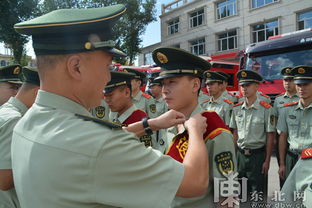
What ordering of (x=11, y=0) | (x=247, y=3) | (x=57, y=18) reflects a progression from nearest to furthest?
(x=57, y=18) < (x=11, y=0) < (x=247, y=3)

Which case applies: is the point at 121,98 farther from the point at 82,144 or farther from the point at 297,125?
the point at 297,125

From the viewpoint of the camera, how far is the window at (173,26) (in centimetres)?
2775

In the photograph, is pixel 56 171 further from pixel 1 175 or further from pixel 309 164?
pixel 309 164

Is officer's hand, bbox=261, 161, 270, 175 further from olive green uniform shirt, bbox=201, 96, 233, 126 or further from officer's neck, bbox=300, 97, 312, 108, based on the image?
olive green uniform shirt, bbox=201, 96, 233, 126

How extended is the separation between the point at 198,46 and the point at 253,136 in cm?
2216

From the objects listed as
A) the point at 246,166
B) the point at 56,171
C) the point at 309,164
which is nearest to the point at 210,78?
the point at 246,166

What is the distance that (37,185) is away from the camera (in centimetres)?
93

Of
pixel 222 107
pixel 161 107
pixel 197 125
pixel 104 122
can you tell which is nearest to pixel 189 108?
pixel 197 125

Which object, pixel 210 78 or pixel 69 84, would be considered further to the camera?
pixel 210 78

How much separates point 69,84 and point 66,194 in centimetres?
44

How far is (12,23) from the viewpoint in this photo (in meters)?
17.1

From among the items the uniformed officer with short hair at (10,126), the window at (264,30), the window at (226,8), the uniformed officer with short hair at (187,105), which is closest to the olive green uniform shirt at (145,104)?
the uniformed officer with short hair at (10,126)

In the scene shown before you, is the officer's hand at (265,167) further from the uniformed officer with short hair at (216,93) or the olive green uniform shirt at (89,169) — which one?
the olive green uniform shirt at (89,169)

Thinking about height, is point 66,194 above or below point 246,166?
above
